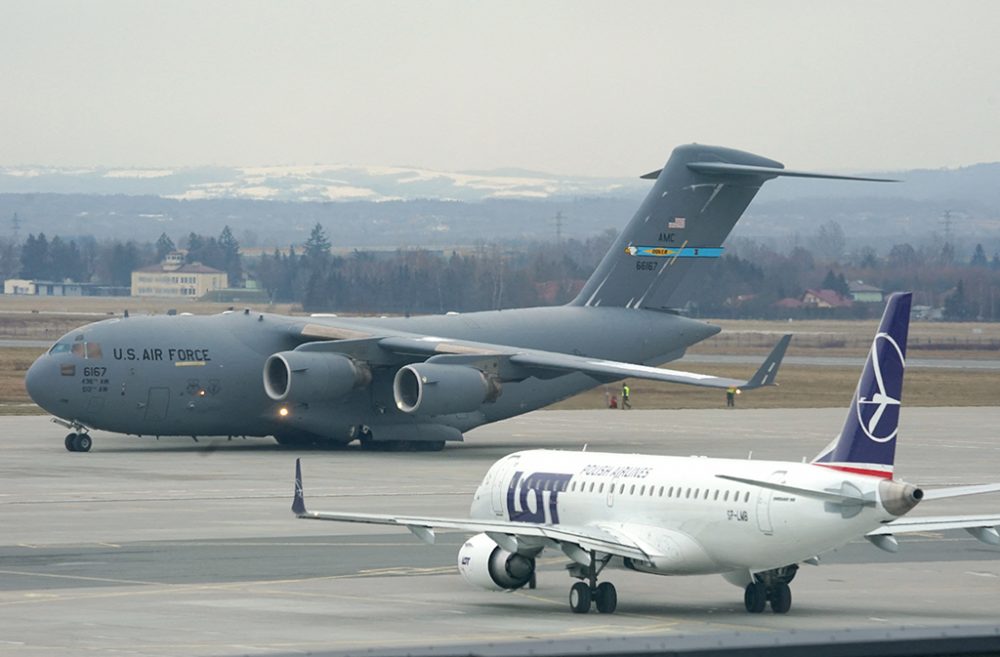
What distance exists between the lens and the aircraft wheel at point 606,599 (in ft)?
80.1

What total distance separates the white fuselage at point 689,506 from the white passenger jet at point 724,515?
0.8 inches

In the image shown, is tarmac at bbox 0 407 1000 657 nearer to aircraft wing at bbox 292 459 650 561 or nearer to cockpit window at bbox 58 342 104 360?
aircraft wing at bbox 292 459 650 561

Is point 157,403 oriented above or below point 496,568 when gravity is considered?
below

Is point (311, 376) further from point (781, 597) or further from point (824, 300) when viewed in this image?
point (824, 300)

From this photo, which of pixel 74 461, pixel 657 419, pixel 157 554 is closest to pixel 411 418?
pixel 74 461

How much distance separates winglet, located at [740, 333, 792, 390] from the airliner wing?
32.8 ft

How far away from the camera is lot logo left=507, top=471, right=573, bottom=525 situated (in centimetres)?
2678

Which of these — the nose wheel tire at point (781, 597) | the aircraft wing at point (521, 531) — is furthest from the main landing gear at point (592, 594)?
the nose wheel tire at point (781, 597)

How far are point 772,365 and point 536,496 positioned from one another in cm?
1156

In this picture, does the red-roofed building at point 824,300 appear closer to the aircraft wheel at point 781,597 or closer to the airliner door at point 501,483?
the airliner door at point 501,483

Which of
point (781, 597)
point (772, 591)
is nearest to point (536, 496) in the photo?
point (772, 591)

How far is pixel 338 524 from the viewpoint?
119ft

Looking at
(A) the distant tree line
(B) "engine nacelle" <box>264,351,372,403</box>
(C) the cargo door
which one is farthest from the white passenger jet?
(A) the distant tree line

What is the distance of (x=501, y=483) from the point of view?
91.2ft
